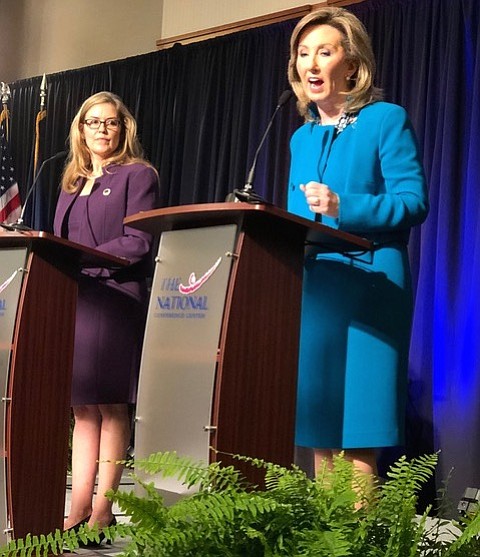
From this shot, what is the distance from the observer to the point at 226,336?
211 cm

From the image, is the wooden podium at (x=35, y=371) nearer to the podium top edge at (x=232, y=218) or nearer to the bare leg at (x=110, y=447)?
the bare leg at (x=110, y=447)

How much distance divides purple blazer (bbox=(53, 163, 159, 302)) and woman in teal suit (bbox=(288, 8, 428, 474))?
843mm

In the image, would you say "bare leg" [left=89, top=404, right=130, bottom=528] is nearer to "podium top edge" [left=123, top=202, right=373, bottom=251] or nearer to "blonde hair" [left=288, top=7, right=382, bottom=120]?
"podium top edge" [left=123, top=202, right=373, bottom=251]

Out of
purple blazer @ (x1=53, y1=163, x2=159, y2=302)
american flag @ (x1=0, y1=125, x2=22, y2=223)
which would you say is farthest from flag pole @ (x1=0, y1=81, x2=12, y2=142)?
purple blazer @ (x1=53, y1=163, x2=159, y2=302)

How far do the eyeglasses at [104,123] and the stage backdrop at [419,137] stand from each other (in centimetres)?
231

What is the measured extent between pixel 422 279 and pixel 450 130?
2.66 ft

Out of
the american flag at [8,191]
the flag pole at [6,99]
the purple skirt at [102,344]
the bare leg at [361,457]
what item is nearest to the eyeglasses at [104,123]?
the purple skirt at [102,344]

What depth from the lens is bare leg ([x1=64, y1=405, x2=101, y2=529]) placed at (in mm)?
3057

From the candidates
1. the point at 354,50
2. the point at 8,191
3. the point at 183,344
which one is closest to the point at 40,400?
the point at 183,344

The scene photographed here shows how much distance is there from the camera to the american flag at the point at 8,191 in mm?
7172

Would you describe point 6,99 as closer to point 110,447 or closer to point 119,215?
point 119,215

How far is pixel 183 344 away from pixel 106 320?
96cm

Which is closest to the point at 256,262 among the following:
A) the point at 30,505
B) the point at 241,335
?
the point at 241,335

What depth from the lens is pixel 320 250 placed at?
2.45 metres
